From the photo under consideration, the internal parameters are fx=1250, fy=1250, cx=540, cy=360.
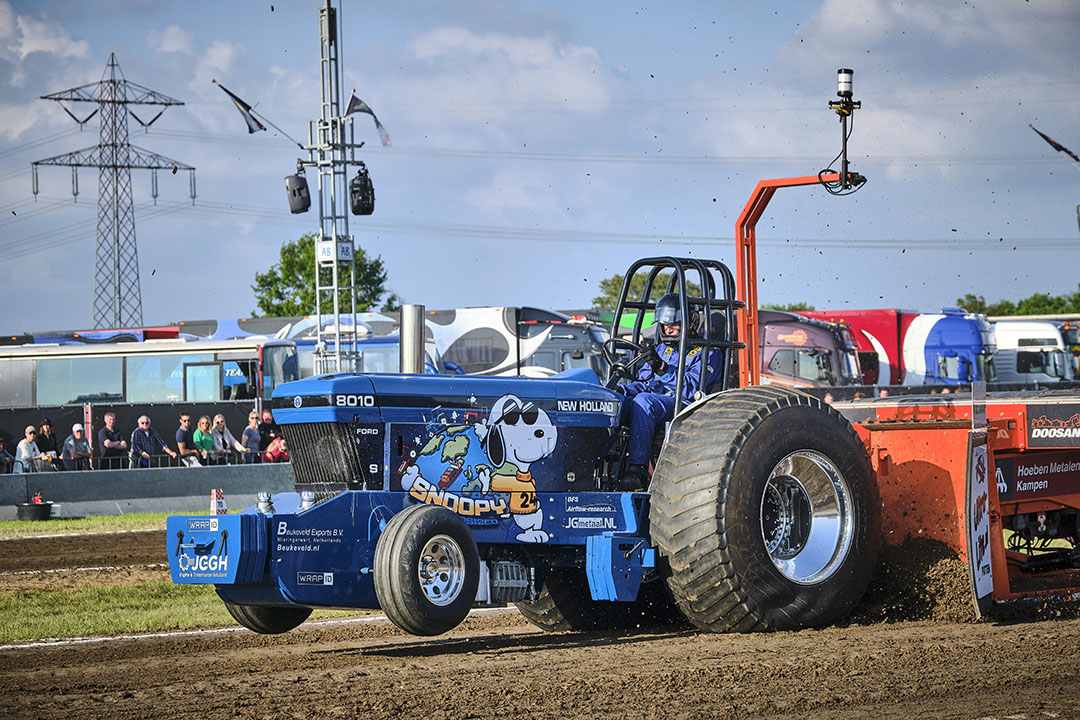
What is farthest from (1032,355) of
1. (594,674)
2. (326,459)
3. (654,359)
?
(594,674)

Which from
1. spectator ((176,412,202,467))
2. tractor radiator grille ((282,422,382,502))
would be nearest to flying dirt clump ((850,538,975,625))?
tractor radiator grille ((282,422,382,502))

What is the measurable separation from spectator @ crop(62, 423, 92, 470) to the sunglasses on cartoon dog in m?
14.4

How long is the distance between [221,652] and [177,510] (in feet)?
39.3

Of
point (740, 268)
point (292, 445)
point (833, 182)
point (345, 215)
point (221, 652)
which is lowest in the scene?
point (221, 652)

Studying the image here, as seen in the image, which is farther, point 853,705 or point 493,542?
point 493,542

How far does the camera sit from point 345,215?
65.5ft

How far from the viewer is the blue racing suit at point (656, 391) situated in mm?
7496

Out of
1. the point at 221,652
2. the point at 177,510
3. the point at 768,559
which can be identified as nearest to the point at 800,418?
the point at 768,559

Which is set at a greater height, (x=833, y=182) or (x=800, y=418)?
(x=833, y=182)

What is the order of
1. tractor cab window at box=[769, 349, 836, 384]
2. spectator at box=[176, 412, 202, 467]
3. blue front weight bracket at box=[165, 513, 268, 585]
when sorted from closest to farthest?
blue front weight bracket at box=[165, 513, 268, 585] → spectator at box=[176, 412, 202, 467] → tractor cab window at box=[769, 349, 836, 384]

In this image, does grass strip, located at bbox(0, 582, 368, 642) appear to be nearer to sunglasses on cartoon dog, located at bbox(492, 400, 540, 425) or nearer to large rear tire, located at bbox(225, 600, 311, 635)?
large rear tire, located at bbox(225, 600, 311, 635)

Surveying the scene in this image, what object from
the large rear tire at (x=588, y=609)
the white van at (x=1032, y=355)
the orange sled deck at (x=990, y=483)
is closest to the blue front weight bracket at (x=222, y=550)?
the large rear tire at (x=588, y=609)

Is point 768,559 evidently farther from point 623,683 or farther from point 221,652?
point 221,652

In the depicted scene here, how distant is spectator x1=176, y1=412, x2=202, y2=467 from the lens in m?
20.6
